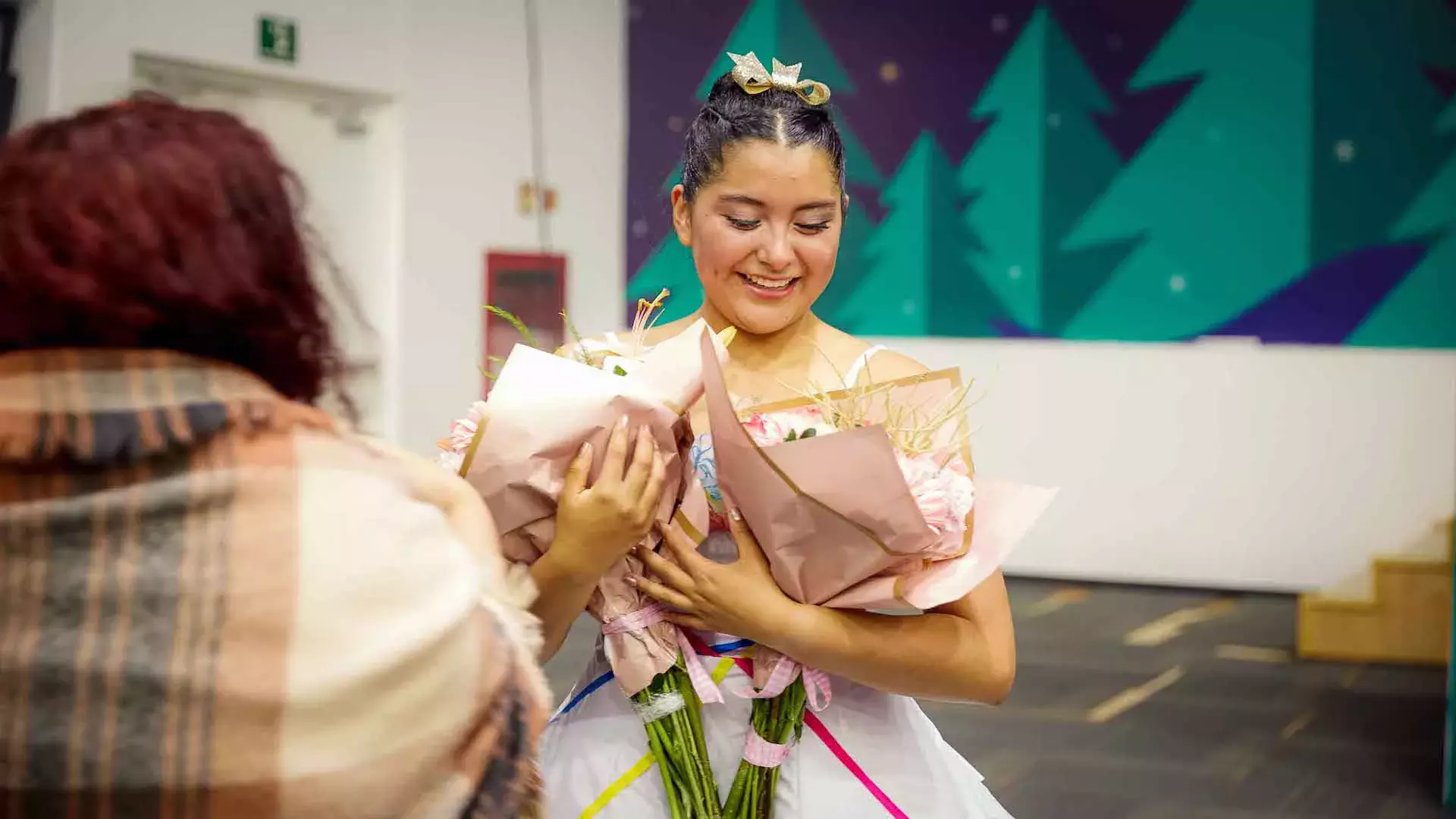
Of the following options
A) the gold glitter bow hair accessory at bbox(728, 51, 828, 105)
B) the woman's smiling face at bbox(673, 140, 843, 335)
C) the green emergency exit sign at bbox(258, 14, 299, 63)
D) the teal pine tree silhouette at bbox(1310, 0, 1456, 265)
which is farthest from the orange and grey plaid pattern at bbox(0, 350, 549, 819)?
the teal pine tree silhouette at bbox(1310, 0, 1456, 265)

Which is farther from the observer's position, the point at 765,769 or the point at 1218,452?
the point at 1218,452

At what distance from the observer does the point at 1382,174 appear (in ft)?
19.1

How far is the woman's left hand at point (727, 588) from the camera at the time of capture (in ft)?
4.12

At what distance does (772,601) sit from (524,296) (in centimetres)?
542

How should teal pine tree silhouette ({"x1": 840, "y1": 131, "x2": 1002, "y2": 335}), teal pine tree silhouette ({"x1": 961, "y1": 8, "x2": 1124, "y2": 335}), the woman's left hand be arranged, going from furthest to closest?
1. teal pine tree silhouette ({"x1": 840, "y1": 131, "x2": 1002, "y2": 335})
2. teal pine tree silhouette ({"x1": 961, "y1": 8, "x2": 1124, "y2": 335})
3. the woman's left hand

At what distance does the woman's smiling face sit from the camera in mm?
1442

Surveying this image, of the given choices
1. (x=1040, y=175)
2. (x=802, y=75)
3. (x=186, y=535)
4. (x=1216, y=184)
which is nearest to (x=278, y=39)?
(x=802, y=75)

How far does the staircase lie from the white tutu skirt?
4205mm

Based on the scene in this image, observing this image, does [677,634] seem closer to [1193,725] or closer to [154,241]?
[154,241]

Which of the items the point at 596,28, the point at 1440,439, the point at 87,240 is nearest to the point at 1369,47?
the point at 1440,439

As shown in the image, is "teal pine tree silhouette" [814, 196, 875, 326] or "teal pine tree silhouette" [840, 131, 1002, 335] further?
"teal pine tree silhouette" [814, 196, 875, 326]

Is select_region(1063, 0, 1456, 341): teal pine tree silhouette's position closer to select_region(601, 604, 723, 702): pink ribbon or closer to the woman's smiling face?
the woman's smiling face

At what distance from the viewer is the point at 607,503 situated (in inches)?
47.4

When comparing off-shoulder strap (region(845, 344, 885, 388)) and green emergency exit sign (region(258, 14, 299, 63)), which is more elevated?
green emergency exit sign (region(258, 14, 299, 63))
